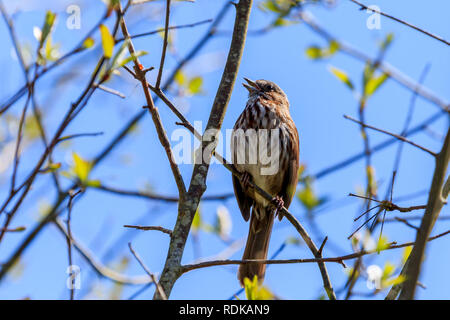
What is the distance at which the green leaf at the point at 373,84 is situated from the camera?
316 centimetres

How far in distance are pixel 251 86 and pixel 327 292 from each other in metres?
4.09

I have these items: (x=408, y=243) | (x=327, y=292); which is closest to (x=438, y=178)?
(x=408, y=243)

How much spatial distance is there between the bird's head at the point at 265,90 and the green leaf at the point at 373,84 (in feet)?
11.3

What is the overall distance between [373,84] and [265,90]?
363 centimetres

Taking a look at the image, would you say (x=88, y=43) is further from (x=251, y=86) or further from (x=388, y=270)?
(x=251, y=86)

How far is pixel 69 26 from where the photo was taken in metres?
2.99

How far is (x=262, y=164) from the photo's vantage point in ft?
19.8

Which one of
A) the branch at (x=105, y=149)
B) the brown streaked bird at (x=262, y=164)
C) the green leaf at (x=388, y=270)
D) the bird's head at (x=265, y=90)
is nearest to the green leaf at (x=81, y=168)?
→ the branch at (x=105, y=149)

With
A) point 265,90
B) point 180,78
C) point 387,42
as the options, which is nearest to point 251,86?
point 265,90

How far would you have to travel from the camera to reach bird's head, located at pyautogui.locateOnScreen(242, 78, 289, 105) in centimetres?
669

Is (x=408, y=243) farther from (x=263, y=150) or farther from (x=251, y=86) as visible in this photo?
(x=251, y=86)

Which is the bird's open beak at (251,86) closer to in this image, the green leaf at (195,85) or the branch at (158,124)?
the green leaf at (195,85)

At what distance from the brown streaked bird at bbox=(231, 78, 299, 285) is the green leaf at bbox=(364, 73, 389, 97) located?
9.12 ft

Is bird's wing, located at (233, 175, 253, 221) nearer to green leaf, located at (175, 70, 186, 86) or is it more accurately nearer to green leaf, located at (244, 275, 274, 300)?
green leaf, located at (175, 70, 186, 86)
